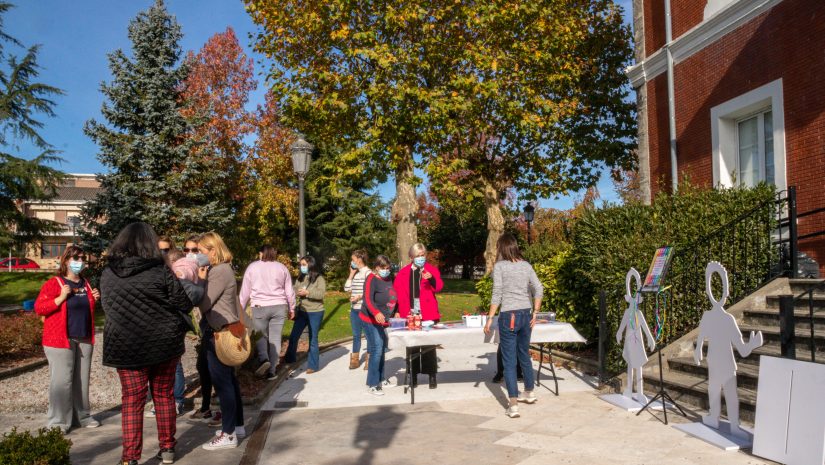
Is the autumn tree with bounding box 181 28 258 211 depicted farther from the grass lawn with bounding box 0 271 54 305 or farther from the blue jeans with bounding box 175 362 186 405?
the blue jeans with bounding box 175 362 186 405

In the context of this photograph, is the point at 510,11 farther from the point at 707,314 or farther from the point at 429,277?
the point at 707,314

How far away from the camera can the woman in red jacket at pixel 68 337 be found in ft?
21.3

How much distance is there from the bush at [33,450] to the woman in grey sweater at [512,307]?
14.9ft

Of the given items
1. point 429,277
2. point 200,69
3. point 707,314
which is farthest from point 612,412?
point 200,69

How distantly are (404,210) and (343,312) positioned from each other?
3802 millimetres

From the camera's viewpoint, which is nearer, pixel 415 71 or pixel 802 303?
pixel 802 303

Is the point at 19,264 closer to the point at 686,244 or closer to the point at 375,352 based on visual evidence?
the point at 375,352

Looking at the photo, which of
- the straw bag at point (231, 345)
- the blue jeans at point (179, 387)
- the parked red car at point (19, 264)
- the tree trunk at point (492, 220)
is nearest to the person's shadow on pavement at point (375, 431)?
the straw bag at point (231, 345)

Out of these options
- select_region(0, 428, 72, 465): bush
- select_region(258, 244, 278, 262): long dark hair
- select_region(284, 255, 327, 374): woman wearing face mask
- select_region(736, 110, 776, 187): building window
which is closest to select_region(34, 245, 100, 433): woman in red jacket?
select_region(258, 244, 278, 262): long dark hair

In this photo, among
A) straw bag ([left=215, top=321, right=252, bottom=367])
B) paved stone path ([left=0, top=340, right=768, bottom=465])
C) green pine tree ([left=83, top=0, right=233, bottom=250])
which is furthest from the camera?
green pine tree ([left=83, top=0, right=233, bottom=250])

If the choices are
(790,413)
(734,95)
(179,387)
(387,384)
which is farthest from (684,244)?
(179,387)

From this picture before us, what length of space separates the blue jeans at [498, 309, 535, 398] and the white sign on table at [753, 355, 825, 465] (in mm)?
2522

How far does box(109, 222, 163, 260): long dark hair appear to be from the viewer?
502 centimetres

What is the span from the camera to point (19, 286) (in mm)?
27016
